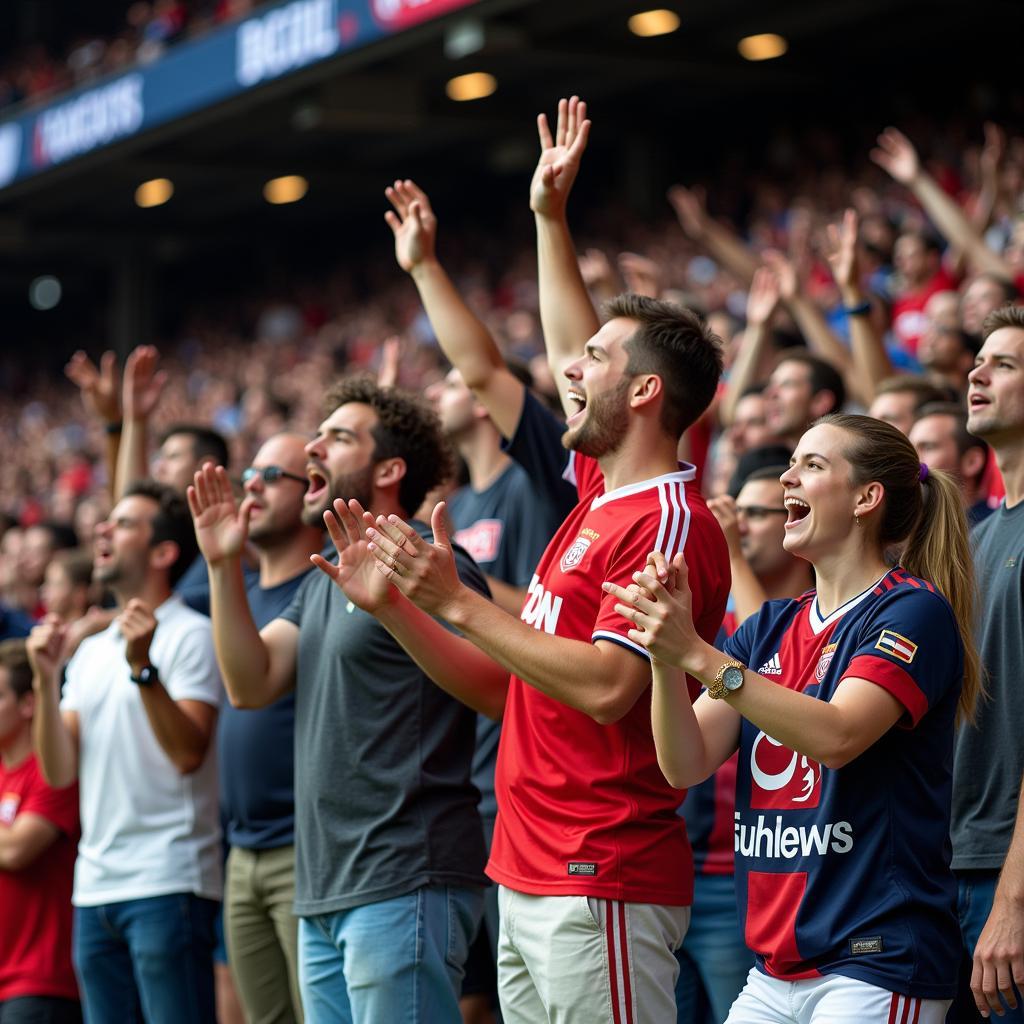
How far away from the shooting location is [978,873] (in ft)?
11.2

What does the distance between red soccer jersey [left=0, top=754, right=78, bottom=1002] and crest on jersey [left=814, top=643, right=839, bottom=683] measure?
300 centimetres

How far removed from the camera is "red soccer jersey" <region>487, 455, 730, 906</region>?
313 centimetres

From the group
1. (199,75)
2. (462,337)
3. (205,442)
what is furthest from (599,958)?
(199,75)

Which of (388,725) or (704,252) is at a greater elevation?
(704,252)

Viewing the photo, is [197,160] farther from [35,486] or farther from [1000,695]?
[1000,695]

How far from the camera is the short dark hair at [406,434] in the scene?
4180mm

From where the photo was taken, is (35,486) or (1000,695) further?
(35,486)

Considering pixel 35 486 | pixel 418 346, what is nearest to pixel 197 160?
pixel 35 486

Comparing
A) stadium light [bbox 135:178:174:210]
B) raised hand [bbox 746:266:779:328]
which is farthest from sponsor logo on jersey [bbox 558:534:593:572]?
stadium light [bbox 135:178:174:210]

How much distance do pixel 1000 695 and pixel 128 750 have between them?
102 inches

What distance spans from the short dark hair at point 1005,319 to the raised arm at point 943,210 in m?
2.68

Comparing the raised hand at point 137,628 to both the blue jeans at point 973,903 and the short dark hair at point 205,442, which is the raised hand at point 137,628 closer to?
the short dark hair at point 205,442

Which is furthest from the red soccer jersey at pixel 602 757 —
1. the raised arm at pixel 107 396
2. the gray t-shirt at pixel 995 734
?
the raised arm at pixel 107 396

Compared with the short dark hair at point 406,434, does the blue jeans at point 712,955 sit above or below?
below
